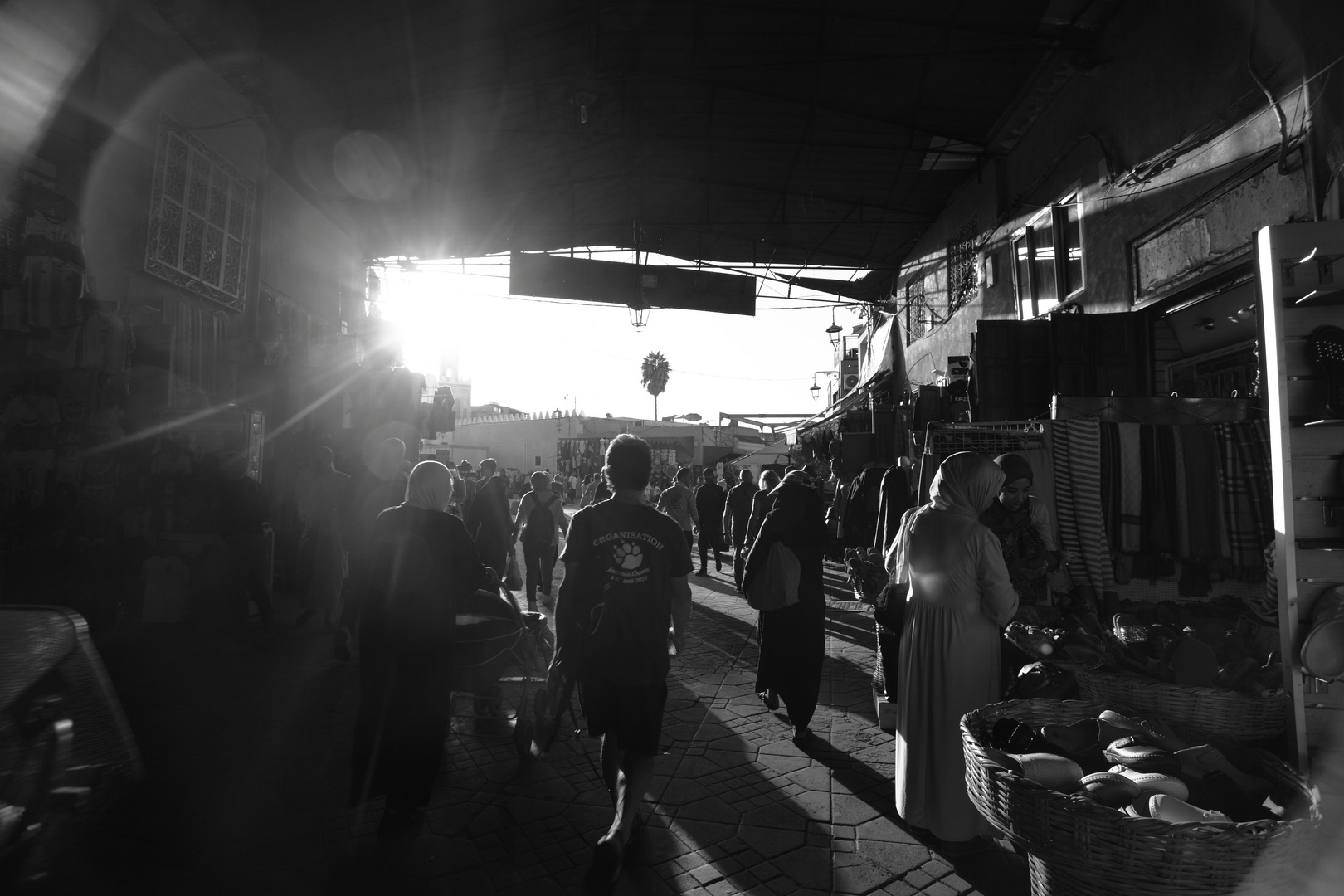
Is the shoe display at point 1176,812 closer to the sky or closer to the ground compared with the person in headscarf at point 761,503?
closer to the ground

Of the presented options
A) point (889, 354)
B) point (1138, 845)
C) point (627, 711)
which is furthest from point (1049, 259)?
point (1138, 845)

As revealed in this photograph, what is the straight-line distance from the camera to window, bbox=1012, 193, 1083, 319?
28.8 ft

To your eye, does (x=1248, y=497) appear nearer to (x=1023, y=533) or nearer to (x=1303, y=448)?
(x=1023, y=533)

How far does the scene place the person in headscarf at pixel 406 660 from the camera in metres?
3.56

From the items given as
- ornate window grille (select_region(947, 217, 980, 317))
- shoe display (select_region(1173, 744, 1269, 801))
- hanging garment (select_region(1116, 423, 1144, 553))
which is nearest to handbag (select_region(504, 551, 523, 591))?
shoe display (select_region(1173, 744, 1269, 801))

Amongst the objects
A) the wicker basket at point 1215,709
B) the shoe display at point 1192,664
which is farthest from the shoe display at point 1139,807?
the shoe display at point 1192,664

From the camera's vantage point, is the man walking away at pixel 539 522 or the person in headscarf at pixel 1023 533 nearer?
the person in headscarf at pixel 1023 533

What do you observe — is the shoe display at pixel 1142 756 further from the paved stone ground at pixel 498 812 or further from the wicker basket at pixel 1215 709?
the paved stone ground at pixel 498 812

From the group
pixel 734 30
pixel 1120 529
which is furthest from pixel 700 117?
pixel 1120 529

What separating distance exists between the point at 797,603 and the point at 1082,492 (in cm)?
206

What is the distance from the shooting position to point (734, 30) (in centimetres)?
909

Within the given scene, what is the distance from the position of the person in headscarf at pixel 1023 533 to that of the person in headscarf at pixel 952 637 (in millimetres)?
1172

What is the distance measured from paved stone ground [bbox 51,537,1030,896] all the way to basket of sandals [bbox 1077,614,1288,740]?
933mm

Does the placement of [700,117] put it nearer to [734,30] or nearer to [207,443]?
[734,30]
